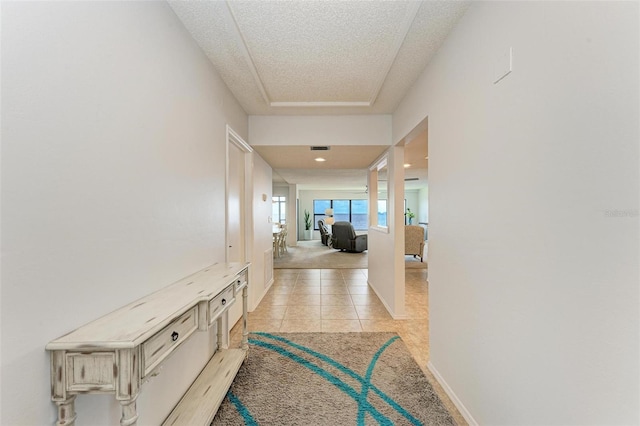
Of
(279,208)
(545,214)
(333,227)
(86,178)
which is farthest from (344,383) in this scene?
(279,208)

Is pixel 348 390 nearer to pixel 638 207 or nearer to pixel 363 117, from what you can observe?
pixel 638 207

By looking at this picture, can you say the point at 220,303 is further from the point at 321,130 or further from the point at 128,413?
the point at 321,130

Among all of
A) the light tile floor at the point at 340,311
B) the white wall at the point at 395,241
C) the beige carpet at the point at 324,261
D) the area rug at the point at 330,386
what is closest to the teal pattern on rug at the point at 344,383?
the area rug at the point at 330,386

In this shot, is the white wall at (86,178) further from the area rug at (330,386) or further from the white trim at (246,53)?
the area rug at (330,386)

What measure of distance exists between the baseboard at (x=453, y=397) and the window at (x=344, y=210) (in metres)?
10.2

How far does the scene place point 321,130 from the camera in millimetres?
3326

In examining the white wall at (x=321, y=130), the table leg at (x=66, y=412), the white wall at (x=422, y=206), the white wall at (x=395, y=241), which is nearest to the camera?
the table leg at (x=66, y=412)

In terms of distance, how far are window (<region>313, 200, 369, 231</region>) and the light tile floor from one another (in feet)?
23.9

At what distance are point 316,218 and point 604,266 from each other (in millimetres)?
11544

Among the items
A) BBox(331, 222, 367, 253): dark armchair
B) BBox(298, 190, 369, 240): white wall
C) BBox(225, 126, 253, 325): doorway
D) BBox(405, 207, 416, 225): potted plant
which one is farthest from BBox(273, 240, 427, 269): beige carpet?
BBox(405, 207, 416, 225): potted plant

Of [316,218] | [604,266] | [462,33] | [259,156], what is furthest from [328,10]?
[316,218]

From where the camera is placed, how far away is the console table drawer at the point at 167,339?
39.2 inches

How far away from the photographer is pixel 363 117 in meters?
3.33

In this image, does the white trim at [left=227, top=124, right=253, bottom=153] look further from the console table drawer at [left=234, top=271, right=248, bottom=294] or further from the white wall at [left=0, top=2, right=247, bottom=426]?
the console table drawer at [left=234, top=271, right=248, bottom=294]
